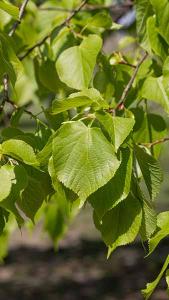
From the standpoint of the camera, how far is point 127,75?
58.1 inches

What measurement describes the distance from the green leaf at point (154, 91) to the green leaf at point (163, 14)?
115 millimetres

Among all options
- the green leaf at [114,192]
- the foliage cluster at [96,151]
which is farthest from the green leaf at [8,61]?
the green leaf at [114,192]

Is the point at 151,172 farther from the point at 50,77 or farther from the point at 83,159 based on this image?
the point at 50,77

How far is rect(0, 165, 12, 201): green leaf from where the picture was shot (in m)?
0.94

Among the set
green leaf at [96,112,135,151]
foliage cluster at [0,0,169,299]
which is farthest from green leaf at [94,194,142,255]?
green leaf at [96,112,135,151]

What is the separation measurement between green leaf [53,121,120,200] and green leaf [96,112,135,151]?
2 cm

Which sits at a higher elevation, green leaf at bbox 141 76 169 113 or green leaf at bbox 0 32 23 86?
green leaf at bbox 0 32 23 86

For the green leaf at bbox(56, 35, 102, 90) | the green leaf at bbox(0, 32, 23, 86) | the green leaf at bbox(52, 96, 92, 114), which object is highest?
the green leaf at bbox(0, 32, 23, 86)

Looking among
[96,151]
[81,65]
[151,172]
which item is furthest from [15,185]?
[81,65]

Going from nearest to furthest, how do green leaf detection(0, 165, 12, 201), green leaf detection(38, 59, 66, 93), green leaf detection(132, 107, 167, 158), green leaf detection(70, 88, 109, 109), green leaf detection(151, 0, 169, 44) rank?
1. green leaf detection(0, 165, 12, 201)
2. green leaf detection(70, 88, 109, 109)
3. green leaf detection(151, 0, 169, 44)
4. green leaf detection(132, 107, 167, 158)
5. green leaf detection(38, 59, 66, 93)

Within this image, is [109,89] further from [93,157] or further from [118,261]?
[118,261]

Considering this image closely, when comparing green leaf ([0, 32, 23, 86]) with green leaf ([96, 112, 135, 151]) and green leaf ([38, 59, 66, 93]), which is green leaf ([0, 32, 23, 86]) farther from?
green leaf ([38, 59, 66, 93])

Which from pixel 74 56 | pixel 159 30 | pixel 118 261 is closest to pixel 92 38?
pixel 74 56

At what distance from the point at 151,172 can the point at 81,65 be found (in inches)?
13.7
